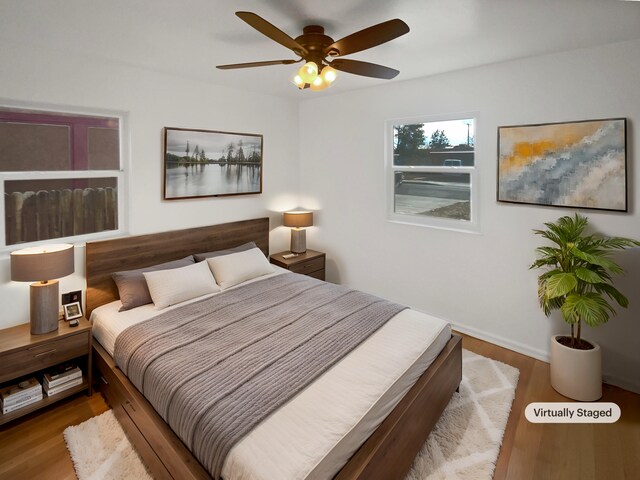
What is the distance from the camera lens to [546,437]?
224cm

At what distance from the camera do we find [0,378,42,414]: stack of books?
89.8 inches

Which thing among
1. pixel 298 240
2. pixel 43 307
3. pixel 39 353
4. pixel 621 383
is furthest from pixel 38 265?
pixel 621 383

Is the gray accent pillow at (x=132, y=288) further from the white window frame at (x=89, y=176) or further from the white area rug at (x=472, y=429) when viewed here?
the white area rug at (x=472, y=429)

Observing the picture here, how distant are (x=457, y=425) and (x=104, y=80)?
3.62 metres

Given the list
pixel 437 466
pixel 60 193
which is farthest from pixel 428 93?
pixel 60 193

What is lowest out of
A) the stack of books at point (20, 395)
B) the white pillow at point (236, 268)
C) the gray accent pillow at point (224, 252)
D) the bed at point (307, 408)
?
the stack of books at point (20, 395)

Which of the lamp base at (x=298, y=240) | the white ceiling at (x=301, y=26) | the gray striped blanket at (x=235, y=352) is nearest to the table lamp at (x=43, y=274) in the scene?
the gray striped blanket at (x=235, y=352)

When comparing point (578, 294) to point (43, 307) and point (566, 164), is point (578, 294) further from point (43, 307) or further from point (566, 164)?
point (43, 307)

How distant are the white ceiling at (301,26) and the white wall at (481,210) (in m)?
0.25

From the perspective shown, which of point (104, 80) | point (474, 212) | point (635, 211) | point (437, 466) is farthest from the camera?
point (474, 212)

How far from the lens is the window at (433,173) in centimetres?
339

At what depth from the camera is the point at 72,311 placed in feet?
8.66

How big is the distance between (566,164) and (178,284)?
10.3 ft

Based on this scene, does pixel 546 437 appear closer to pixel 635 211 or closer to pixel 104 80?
pixel 635 211
